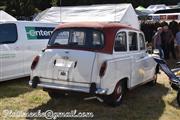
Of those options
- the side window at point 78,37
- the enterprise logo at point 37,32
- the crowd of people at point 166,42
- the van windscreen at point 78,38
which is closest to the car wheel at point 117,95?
the van windscreen at point 78,38

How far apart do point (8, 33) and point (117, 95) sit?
3.77 metres

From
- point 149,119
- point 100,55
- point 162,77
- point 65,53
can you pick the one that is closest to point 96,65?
point 100,55

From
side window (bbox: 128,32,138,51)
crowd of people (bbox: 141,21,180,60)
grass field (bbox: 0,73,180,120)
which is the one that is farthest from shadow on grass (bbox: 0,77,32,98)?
crowd of people (bbox: 141,21,180,60)

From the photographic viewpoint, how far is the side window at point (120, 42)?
8188 mm

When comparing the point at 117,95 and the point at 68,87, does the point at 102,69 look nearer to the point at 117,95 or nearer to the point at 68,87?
the point at 68,87

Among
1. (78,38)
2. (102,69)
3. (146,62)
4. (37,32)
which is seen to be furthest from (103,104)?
(37,32)

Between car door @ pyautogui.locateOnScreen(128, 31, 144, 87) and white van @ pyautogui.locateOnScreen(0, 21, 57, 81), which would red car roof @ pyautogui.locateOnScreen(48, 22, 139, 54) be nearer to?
car door @ pyautogui.locateOnScreen(128, 31, 144, 87)

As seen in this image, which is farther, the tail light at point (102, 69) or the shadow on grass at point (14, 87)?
the shadow on grass at point (14, 87)

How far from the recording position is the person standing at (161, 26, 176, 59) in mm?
15898

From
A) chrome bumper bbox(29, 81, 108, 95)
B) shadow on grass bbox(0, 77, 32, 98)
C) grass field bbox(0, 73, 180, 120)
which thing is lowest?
shadow on grass bbox(0, 77, 32, 98)

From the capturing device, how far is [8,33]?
10.3 meters

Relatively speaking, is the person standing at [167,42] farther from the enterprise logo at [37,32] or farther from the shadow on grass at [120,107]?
the shadow on grass at [120,107]

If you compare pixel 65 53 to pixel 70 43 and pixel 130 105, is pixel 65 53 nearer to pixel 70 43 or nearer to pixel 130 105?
pixel 70 43

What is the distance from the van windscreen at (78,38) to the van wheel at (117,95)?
96cm
